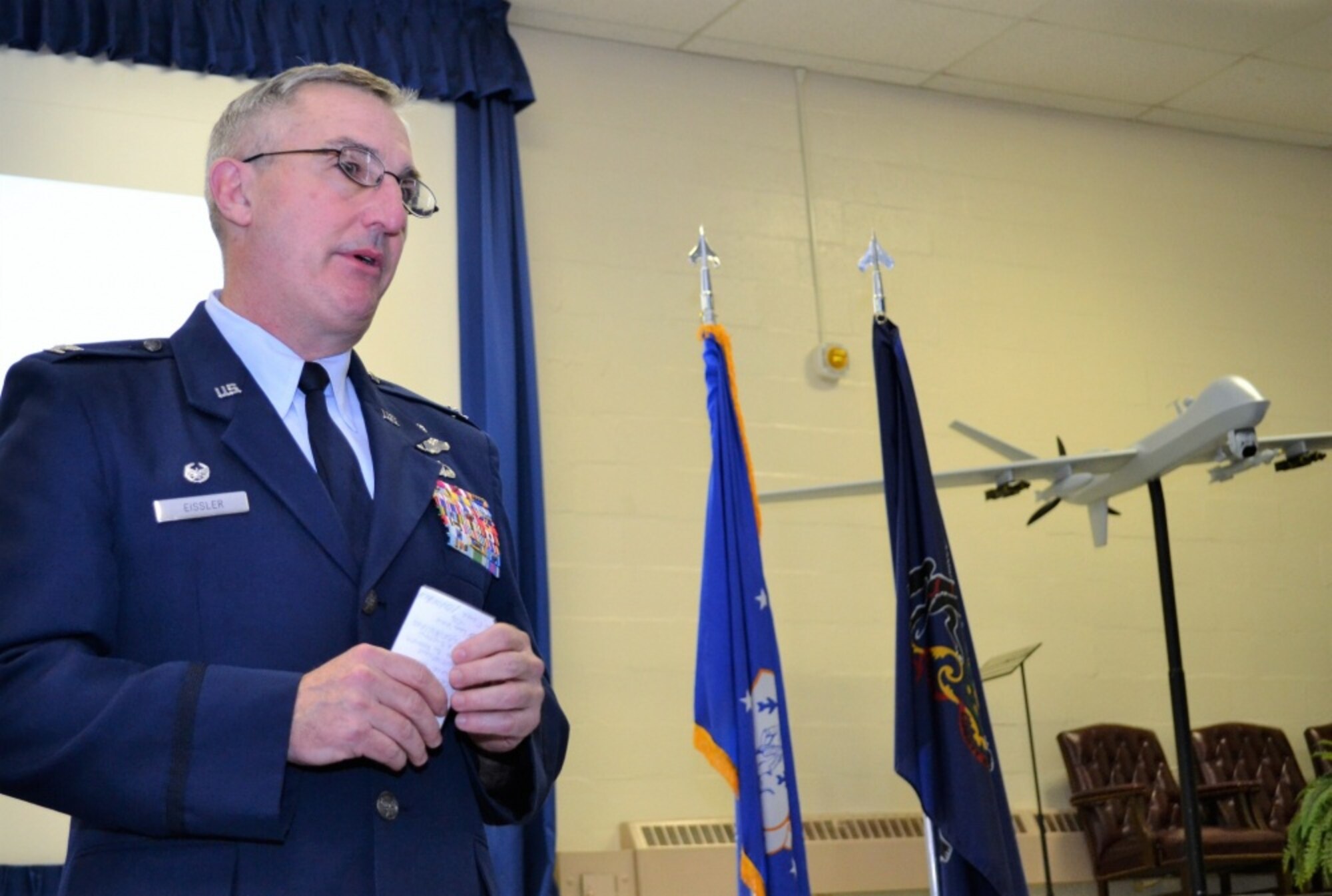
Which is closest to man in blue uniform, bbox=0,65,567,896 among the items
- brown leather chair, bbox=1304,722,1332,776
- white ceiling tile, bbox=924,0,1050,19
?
white ceiling tile, bbox=924,0,1050,19

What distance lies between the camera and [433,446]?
177 centimetres

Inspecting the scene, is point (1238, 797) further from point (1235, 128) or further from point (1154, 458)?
point (1235, 128)

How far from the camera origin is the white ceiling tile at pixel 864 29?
229 inches

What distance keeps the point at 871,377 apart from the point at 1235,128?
2489mm

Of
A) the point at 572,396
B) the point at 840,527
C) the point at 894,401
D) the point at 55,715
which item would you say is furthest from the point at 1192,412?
the point at 55,715

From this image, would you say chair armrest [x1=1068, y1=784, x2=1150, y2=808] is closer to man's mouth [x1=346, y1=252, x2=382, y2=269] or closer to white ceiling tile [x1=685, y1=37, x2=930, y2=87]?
white ceiling tile [x1=685, y1=37, x2=930, y2=87]

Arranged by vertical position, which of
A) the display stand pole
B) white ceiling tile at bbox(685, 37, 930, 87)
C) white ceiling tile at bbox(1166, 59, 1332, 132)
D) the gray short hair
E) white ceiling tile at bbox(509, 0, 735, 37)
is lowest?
the display stand pole

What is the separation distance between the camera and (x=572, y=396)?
5547mm

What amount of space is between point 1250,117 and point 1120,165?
70 centimetres

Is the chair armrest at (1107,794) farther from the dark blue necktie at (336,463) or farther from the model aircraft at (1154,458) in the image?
A: the dark blue necktie at (336,463)

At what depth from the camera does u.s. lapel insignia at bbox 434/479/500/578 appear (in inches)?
65.6

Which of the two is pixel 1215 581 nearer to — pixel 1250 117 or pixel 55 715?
pixel 1250 117

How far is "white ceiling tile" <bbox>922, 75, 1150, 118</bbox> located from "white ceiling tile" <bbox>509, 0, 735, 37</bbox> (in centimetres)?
121

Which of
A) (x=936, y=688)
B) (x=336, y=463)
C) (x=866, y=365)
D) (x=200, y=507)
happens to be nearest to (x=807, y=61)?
(x=866, y=365)
